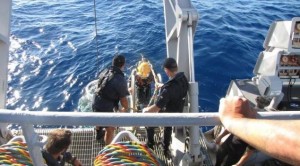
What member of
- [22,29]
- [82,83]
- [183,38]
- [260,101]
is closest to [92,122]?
[183,38]

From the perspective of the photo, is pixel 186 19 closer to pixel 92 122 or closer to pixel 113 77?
pixel 113 77

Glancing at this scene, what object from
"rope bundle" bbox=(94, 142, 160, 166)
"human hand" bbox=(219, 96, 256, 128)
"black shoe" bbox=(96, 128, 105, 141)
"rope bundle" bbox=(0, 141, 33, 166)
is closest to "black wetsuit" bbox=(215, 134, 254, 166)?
"black shoe" bbox=(96, 128, 105, 141)

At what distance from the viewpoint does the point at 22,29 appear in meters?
15.2

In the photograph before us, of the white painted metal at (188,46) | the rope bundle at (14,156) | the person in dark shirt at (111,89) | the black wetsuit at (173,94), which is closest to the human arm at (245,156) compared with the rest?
the white painted metal at (188,46)

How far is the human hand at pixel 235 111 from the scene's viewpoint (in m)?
2.06

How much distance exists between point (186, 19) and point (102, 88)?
1.91m

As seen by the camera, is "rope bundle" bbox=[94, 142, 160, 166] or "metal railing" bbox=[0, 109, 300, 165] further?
"rope bundle" bbox=[94, 142, 160, 166]

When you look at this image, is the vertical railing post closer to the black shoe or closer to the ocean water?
the black shoe

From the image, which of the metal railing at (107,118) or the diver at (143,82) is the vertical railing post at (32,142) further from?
the diver at (143,82)

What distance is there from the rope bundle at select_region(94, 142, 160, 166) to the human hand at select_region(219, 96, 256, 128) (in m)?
1.35

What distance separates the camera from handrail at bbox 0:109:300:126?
2012 mm

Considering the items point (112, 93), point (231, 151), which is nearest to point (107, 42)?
point (112, 93)

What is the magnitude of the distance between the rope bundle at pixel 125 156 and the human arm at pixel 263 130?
4.43 feet

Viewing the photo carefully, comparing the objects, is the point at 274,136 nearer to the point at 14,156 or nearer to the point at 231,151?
the point at 14,156
